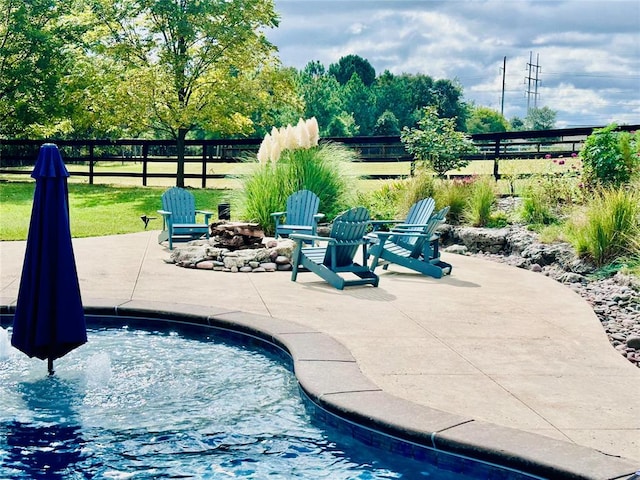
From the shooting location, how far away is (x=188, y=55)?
2227cm

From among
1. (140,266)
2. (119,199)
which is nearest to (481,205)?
(140,266)

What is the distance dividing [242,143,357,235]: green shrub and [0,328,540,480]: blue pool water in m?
6.15

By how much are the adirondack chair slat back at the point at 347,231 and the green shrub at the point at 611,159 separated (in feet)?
15.9

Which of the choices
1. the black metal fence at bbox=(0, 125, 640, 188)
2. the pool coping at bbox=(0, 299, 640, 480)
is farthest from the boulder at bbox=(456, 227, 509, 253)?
the pool coping at bbox=(0, 299, 640, 480)

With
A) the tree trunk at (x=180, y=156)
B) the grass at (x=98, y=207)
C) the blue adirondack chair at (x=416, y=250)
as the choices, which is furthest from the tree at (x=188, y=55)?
the blue adirondack chair at (x=416, y=250)

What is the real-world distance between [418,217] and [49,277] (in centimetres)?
573

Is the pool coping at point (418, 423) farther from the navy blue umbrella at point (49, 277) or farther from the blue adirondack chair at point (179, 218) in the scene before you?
the blue adirondack chair at point (179, 218)

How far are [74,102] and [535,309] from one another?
18.8m

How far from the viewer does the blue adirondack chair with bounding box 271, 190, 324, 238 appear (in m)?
10.5

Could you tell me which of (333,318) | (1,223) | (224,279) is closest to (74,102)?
(1,223)

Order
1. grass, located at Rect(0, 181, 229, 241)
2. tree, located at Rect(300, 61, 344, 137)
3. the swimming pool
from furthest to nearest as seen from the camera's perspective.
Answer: tree, located at Rect(300, 61, 344, 137), grass, located at Rect(0, 181, 229, 241), the swimming pool

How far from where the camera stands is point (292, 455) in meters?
3.86

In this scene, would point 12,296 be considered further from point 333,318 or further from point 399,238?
point 399,238

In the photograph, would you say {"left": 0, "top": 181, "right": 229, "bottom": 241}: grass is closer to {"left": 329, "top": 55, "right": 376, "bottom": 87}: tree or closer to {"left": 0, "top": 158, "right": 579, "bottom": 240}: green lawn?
{"left": 0, "top": 158, "right": 579, "bottom": 240}: green lawn
